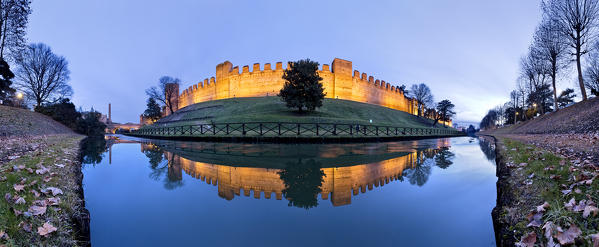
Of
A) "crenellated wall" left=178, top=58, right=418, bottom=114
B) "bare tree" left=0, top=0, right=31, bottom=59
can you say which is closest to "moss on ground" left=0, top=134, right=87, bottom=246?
"bare tree" left=0, top=0, right=31, bottom=59

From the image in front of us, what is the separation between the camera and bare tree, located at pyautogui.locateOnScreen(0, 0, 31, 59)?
12.9m

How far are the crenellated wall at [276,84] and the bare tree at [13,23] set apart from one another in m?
29.4

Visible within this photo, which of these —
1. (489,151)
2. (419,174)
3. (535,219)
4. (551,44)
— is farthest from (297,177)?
(551,44)

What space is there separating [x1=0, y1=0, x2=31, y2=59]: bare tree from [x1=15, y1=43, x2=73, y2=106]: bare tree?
14778mm

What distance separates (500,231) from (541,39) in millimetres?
31084

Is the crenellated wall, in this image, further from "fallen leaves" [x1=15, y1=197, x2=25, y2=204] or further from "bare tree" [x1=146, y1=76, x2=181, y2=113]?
"fallen leaves" [x1=15, y1=197, x2=25, y2=204]

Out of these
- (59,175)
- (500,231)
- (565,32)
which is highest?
(565,32)

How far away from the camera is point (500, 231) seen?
2.09 metres

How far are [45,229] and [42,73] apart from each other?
37157mm

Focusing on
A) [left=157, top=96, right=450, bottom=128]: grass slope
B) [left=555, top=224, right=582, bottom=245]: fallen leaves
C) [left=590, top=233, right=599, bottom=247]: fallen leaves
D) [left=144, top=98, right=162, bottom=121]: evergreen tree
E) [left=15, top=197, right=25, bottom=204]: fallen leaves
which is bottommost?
[left=15, top=197, right=25, bottom=204]: fallen leaves

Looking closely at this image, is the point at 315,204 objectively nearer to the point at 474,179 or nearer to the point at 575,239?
the point at 575,239

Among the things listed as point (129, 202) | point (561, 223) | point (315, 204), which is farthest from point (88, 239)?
point (561, 223)

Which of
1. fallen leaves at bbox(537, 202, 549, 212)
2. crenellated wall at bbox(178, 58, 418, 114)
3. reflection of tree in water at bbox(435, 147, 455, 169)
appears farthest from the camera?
crenellated wall at bbox(178, 58, 418, 114)

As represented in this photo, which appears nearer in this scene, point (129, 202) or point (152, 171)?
point (129, 202)
